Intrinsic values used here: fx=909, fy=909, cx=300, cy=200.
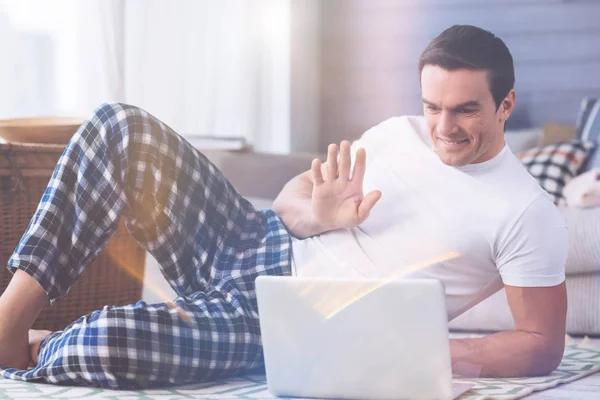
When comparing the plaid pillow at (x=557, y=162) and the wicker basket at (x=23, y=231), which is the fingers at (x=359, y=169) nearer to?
the wicker basket at (x=23, y=231)

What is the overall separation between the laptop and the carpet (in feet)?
0.21

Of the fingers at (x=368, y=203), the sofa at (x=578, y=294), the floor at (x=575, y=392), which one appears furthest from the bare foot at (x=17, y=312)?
the sofa at (x=578, y=294)

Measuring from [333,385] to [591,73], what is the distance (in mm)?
2106

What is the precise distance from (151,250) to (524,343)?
0.58 m

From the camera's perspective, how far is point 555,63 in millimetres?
2982

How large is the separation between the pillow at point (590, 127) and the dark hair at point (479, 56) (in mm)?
1178

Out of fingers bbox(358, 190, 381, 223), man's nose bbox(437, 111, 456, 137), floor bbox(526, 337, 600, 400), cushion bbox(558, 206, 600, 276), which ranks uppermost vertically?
man's nose bbox(437, 111, 456, 137)

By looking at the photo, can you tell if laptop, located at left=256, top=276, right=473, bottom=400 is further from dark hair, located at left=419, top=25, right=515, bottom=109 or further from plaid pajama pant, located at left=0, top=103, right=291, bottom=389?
dark hair, located at left=419, top=25, right=515, bottom=109

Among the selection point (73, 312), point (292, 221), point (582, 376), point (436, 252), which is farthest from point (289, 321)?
point (73, 312)

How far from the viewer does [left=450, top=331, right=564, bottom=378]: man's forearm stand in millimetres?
1252

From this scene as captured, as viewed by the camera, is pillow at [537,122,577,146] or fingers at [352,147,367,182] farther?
pillow at [537,122,577,146]

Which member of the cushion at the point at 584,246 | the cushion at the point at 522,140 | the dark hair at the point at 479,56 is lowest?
the cushion at the point at 584,246

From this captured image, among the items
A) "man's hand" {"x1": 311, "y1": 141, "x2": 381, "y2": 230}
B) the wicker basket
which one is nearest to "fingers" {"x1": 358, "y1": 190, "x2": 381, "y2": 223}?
"man's hand" {"x1": 311, "y1": 141, "x2": 381, "y2": 230}

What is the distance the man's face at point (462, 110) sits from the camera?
3.86 ft
